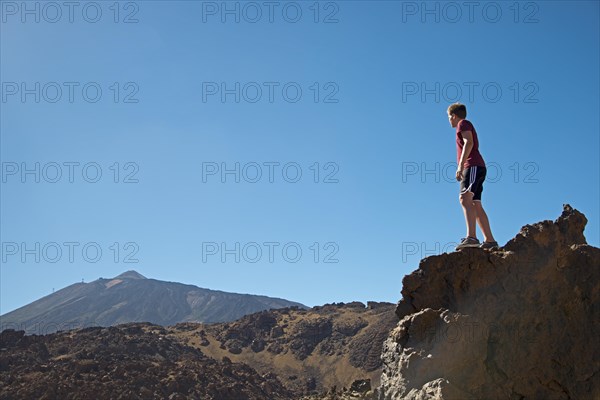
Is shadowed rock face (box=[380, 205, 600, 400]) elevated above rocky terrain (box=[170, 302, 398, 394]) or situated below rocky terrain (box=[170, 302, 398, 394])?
below

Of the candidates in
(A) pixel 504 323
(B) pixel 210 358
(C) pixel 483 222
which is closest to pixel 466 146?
(C) pixel 483 222

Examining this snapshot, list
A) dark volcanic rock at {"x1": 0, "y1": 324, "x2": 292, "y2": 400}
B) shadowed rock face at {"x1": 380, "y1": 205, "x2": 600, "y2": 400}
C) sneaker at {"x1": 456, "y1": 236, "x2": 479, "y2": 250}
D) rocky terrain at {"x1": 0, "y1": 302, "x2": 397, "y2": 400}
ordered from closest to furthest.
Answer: shadowed rock face at {"x1": 380, "y1": 205, "x2": 600, "y2": 400} → sneaker at {"x1": 456, "y1": 236, "x2": 479, "y2": 250} → dark volcanic rock at {"x1": 0, "y1": 324, "x2": 292, "y2": 400} → rocky terrain at {"x1": 0, "y1": 302, "x2": 397, "y2": 400}

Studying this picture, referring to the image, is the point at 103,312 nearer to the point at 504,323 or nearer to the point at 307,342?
the point at 307,342

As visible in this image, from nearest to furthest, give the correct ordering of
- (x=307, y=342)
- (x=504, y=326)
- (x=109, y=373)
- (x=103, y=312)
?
(x=504, y=326)
(x=109, y=373)
(x=307, y=342)
(x=103, y=312)

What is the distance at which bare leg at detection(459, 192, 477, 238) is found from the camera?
309 inches

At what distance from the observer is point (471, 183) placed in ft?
25.9

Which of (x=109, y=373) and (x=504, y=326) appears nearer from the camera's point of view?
(x=504, y=326)

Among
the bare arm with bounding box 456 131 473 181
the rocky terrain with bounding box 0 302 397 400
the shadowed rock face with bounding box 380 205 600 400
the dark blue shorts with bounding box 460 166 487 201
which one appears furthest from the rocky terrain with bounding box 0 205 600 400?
the rocky terrain with bounding box 0 302 397 400

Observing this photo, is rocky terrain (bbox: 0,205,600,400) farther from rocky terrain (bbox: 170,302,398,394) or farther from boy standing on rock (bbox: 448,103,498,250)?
rocky terrain (bbox: 170,302,398,394)

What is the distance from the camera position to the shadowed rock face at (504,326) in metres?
6.62

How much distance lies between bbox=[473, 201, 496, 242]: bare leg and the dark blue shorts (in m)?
0.10

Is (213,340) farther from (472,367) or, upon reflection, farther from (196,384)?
(472,367)

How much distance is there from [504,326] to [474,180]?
1927 mm

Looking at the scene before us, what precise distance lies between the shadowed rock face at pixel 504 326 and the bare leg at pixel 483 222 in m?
0.31
